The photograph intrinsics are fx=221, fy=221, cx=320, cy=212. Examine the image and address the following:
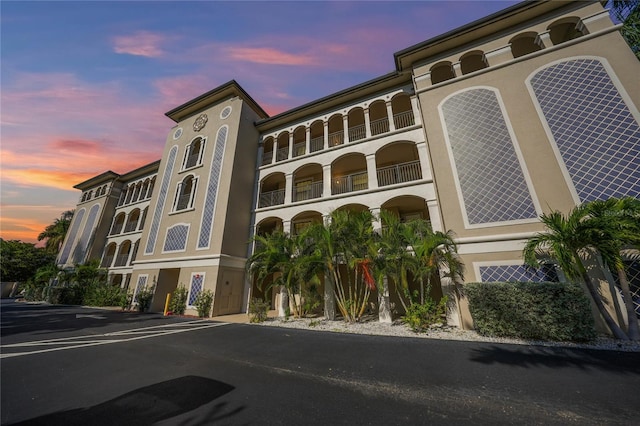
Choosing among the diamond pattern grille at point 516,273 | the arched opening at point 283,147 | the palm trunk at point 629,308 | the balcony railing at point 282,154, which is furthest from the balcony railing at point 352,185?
the palm trunk at point 629,308

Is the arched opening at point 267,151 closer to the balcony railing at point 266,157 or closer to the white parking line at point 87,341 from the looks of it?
the balcony railing at point 266,157

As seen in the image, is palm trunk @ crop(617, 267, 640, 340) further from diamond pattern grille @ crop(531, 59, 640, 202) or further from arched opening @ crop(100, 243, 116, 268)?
arched opening @ crop(100, 243, 116, 268)

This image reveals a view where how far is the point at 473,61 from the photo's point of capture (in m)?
11.2

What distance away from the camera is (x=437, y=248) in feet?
26.1

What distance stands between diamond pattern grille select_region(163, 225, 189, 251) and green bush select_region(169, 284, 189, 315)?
2.57 meters

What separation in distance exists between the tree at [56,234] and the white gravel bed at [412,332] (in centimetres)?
3891

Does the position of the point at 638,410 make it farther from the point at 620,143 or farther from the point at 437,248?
the point at 620,143

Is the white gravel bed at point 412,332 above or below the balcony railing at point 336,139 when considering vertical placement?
below

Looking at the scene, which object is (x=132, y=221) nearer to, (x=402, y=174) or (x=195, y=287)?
(x=195, y=287)

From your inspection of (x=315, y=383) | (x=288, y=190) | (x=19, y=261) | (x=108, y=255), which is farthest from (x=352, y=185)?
(x=19, y=261)

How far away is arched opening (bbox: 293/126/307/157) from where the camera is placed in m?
15.5

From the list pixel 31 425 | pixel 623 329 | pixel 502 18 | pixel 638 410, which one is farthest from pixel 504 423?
pixel 502 18

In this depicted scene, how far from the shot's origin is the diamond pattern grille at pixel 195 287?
11.8 m

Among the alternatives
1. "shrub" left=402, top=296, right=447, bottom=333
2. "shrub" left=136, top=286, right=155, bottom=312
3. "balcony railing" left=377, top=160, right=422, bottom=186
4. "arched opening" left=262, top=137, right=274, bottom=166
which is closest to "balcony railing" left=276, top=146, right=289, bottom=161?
"arched opening" left=262, top=137, right=274, bottom=166
